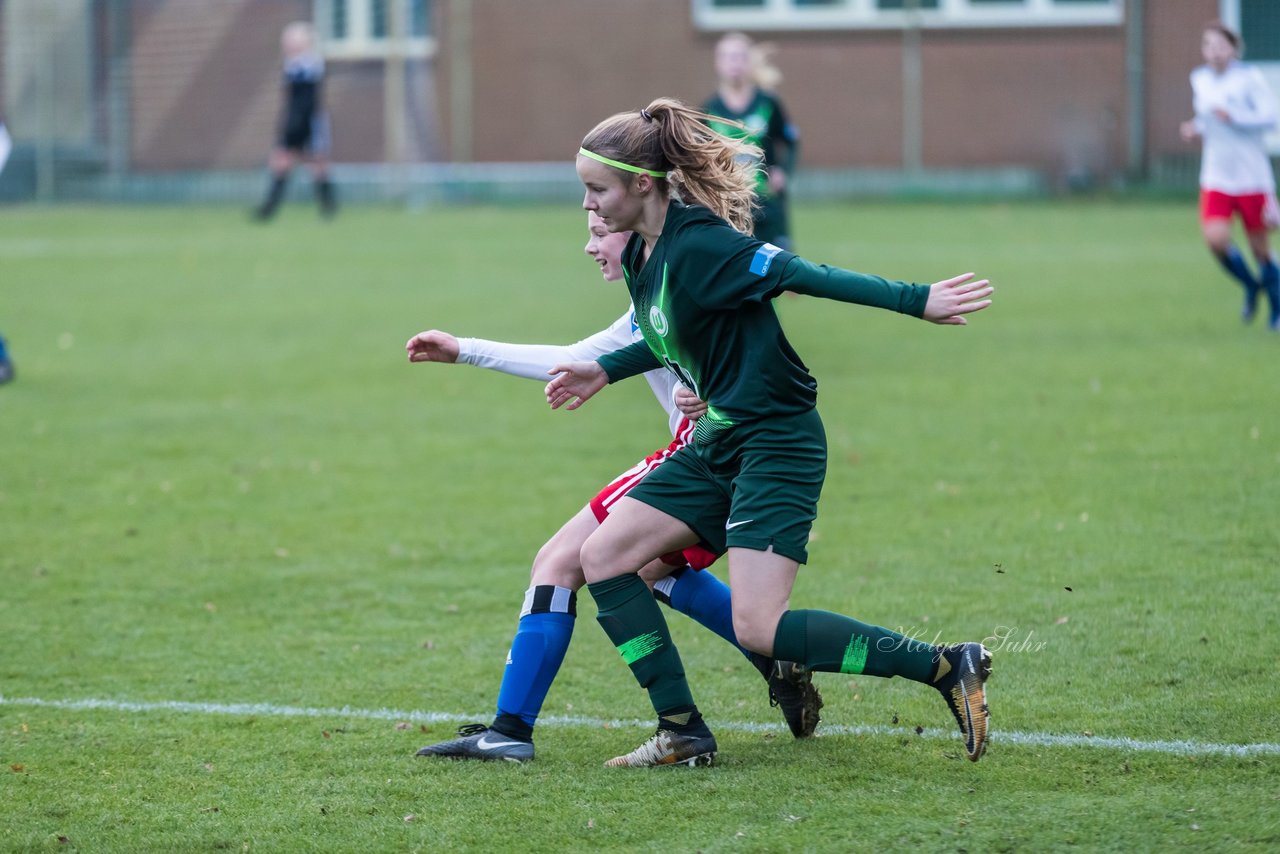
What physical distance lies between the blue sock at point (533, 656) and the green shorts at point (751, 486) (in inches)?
15.6

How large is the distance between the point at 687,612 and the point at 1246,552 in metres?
2.84

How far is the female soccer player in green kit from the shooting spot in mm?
4414

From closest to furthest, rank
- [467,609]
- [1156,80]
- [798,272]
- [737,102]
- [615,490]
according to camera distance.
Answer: [798,272] < [615,490] < [467,609] < [737,102] < [1156,80]

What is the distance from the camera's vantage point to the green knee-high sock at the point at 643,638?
4629mm

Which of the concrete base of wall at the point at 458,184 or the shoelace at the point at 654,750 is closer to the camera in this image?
the shoelace at the point at 654,750

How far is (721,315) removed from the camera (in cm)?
446

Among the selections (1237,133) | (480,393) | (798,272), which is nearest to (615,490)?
(798,272)

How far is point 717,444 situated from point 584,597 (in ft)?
7.64

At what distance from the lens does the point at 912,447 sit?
9469 millimetres

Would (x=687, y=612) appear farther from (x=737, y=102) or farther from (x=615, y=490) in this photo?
(x=737, y=102)

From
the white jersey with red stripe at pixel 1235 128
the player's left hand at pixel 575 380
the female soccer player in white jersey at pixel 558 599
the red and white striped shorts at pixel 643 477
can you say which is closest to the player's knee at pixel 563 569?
the female soccer player in white jersey at pixel 558 599

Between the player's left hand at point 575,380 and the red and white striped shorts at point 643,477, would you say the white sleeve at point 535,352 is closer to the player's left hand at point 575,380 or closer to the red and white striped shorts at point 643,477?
the player's left hand at point 575,380

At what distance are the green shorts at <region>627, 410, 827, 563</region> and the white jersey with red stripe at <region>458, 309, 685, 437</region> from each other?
368 millimetres

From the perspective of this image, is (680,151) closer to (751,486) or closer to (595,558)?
(751,486)
